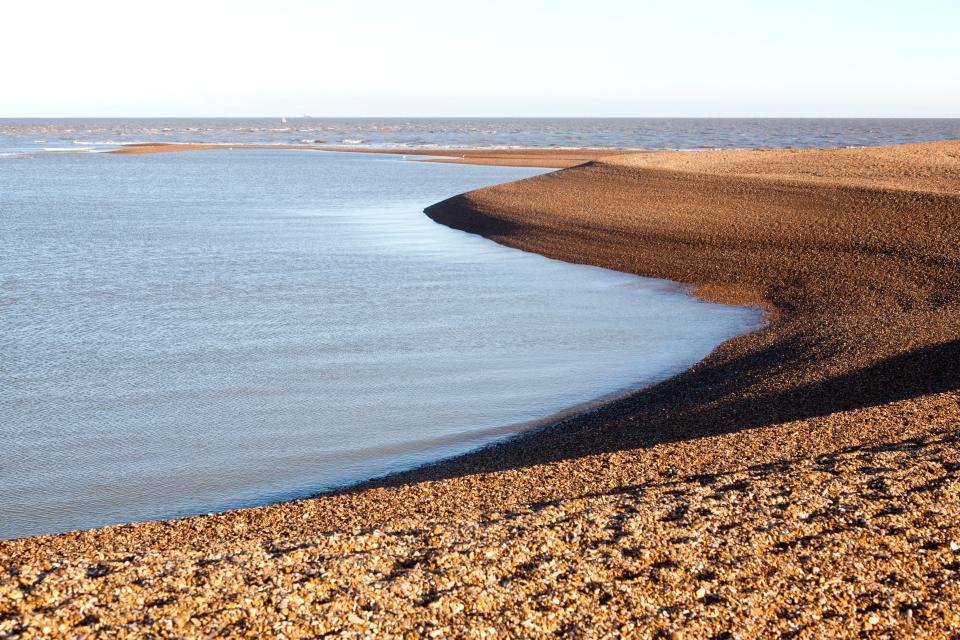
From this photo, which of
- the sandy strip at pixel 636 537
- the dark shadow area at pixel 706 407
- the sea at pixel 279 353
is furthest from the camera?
the sea at pixel 279 353

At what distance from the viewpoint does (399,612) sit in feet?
16.1

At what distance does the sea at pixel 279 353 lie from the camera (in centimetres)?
916

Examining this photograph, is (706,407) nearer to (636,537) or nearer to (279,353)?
(636,537)

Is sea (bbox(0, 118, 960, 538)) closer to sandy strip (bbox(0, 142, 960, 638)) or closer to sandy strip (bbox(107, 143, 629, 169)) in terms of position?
sandy strip (bbox(0, 142, 960, 638))

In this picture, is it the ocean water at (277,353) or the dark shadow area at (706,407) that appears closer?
the dark shadow area at (706,407)

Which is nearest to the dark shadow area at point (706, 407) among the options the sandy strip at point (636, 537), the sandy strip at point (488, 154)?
the sandy strip at point (636, 537)

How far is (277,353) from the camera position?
13.4 m

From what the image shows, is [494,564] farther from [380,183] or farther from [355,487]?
[380,183]

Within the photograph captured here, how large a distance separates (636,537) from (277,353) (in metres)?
8.45

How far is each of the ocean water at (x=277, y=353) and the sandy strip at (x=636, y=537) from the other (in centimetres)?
116

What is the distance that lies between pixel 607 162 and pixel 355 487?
94.1 feet

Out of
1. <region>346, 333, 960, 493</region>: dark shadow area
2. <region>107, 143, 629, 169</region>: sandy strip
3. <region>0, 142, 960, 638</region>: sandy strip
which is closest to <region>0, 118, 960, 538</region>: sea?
<region>346, 333, 960, 493</region>: dark shadow area

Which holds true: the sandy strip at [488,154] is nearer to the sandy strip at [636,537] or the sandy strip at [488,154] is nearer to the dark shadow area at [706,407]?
the dark shadow area at [706,407]

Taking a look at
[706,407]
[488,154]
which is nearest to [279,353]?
[706,407]
